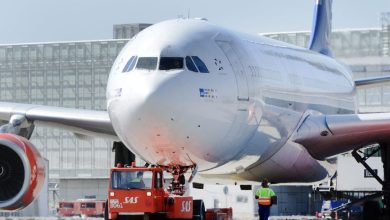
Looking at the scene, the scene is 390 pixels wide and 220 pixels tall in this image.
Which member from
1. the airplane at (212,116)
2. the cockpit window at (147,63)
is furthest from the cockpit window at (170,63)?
the cockpit window at (147,63)

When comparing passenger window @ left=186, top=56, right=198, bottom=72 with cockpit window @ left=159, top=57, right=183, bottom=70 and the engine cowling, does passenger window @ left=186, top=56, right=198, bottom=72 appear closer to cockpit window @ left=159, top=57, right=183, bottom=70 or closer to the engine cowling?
cockpit window @ left=159, top=57, right=183, bottom=70

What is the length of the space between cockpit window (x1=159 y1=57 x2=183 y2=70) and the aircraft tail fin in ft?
48.6

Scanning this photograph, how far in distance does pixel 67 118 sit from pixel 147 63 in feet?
17.3

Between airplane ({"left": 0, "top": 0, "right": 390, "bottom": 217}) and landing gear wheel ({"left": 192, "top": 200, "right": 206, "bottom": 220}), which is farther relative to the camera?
landing gear wheel ({"left": 192, "top": 200, "right": 206, "bottom": 220})

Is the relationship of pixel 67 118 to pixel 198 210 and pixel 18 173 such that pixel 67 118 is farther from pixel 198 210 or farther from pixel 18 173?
pixel 198 210

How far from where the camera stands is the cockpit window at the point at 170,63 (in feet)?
66.9

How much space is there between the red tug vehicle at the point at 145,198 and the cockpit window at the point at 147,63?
2.10 meters

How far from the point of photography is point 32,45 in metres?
71.1

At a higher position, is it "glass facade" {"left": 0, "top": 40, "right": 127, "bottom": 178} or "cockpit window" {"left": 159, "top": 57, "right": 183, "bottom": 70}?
"glass facade" {"left": 0, "top": 40, "right": 127, "bottom": 178}

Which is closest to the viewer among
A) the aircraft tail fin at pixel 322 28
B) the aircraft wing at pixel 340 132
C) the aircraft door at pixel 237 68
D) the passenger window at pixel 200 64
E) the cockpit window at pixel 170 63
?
the cockpit window at pixel 170 63

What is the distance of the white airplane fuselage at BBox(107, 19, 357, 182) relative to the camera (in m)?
20.1

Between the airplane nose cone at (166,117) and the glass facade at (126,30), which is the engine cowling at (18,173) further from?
the glass facade at (126,30)

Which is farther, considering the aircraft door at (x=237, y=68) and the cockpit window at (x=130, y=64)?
the aircraft door at (x=237, y=68)

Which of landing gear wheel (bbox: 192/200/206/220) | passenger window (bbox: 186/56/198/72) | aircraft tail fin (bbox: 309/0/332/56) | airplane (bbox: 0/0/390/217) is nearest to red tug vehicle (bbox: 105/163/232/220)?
landing gear wheel (bbox: 192/200/206/220)
